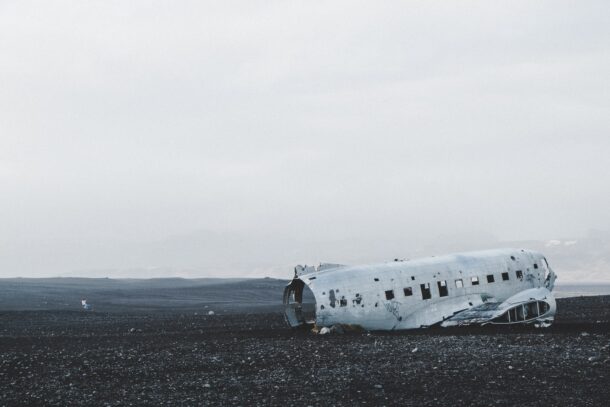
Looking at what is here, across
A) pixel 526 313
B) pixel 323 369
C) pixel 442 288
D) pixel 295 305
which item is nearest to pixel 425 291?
pixel 442 288

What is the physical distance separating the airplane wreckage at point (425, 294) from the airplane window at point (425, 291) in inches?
2.0

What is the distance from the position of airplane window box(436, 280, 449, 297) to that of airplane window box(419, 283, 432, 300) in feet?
1.89

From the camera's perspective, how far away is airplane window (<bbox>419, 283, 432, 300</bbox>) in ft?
117

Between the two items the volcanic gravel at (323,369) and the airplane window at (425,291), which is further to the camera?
the airplane window at (425,291)

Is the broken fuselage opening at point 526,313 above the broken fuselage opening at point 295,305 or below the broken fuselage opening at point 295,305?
below

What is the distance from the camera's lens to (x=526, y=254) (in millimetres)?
39469

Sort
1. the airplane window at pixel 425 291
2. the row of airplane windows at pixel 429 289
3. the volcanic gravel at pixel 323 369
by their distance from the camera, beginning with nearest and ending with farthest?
1. the volcanic gravel at pixel 323 369
2. the row of airplane windows at pixel 429 289
3. the airplane window at pixel 425 291

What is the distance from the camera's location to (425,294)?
35844 millimetres

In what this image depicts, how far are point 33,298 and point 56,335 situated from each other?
57858 millimetres

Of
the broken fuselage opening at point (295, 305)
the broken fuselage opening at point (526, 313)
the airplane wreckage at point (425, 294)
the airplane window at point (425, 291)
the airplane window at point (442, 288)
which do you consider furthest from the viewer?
the broken fuselage opening at point (295, 305)

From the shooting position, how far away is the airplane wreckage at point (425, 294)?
34.7 m

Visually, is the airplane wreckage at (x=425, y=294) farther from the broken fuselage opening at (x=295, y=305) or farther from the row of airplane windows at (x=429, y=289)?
the broken fuselage opening at (x=295, y=305)

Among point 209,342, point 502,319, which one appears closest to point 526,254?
point 502,319

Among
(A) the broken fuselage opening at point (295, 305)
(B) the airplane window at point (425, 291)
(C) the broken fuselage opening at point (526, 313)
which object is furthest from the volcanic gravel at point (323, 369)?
(B) the airplane window at point (425, 291)
